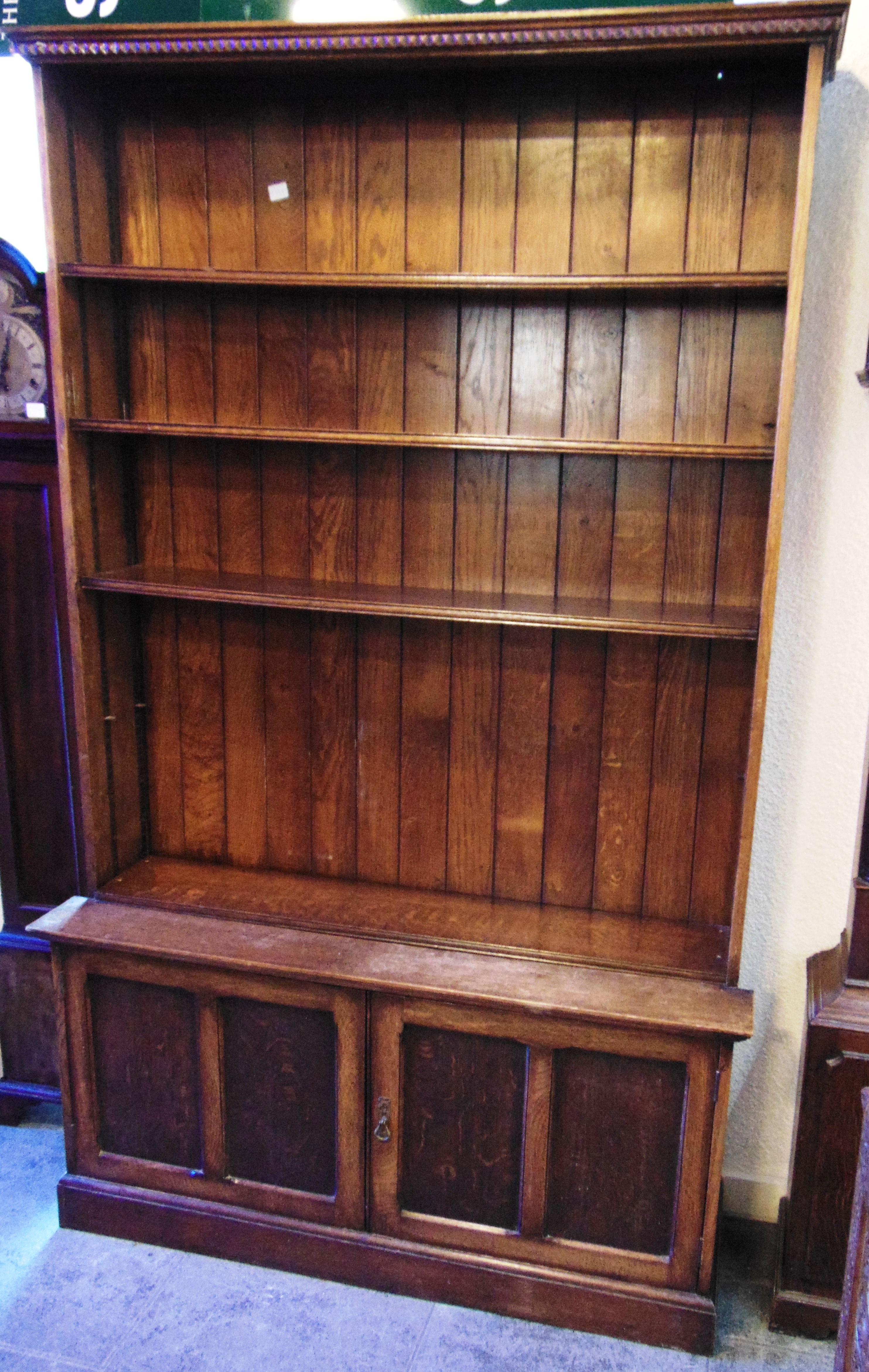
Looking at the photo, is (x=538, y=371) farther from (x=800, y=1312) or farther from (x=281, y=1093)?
(x=800, y=1312)

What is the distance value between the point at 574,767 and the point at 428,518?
64 cm

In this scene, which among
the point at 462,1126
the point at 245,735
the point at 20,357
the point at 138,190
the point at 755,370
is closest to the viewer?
the point at 755,370

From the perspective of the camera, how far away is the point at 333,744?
2.35 m

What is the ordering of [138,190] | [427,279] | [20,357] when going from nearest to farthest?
[427,279], [138,190], [20,357]

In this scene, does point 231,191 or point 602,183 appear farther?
point 231,191

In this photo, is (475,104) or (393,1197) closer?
(475,104)

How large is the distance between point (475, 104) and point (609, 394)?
2.06 feet

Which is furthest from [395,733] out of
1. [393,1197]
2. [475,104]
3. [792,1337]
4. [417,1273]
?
[792,1337]

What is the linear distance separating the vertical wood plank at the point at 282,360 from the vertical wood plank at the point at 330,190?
108 millimetres

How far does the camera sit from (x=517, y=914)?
224 centimetres

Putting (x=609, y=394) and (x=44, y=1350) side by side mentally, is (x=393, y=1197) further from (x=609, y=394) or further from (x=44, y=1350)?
(x=609, y=394)

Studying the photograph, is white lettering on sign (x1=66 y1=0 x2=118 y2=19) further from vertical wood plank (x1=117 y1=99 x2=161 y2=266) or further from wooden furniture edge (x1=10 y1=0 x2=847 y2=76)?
wooden furniture edge (x1=10 y1=0 x2=847 y2=76)

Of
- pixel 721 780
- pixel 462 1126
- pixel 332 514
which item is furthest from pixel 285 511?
pixel 462 1126

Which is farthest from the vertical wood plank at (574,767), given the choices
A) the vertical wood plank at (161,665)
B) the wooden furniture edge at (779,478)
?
the vertical wood plank at (161,665)
